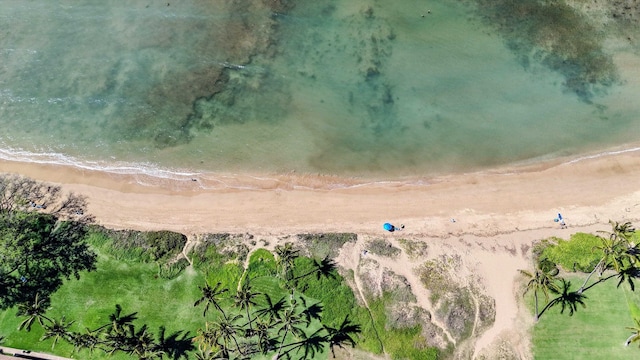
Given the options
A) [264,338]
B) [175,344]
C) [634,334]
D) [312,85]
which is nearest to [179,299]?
[175,344]

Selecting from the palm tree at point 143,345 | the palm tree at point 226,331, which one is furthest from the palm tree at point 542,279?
the palm tree at point 143,345

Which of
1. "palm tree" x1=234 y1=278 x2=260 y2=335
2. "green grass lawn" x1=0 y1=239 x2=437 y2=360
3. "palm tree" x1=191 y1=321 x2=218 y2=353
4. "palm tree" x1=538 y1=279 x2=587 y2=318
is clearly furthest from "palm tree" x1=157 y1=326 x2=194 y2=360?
"palm tree" x1=538 y1=279 x2=587 y2=318

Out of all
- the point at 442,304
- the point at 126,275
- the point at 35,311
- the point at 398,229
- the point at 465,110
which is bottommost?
the point at 35,311

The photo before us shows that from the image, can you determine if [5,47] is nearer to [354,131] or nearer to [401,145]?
[354,131]

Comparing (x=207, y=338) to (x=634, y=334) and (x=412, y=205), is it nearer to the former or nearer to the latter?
(x=412, y=205)

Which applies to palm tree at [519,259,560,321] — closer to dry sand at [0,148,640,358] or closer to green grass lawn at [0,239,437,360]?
dry sand at [0,148,640,358]

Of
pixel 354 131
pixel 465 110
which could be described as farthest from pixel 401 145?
pixel 465 110
